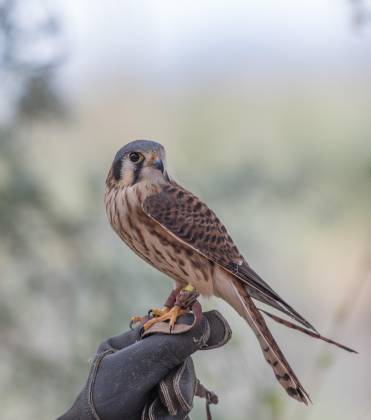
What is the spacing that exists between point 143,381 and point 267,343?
441 millimetres

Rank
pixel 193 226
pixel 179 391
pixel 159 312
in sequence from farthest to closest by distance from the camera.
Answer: pixel 193 226 → pixel 159 312 → pixel 179 391

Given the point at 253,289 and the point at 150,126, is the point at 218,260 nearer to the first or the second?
the point at 253,289

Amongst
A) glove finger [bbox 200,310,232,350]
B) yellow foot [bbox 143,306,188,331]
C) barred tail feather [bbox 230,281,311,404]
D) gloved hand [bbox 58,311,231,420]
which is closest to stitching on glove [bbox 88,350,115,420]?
gloved hand [bbox 58,311,231,420]

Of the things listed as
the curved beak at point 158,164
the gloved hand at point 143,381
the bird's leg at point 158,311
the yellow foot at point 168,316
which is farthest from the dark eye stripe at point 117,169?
the gloved hand at point 143,381

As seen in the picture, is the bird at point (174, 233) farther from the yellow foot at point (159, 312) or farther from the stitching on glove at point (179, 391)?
the stitching on glove at point (179, 391)

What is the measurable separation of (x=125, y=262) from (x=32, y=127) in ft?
2.89

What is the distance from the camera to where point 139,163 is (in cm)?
269

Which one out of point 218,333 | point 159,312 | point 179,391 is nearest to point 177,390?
point 179,391

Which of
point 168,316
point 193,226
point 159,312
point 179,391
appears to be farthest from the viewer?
point 193,226

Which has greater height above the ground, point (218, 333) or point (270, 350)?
point (218, 333)

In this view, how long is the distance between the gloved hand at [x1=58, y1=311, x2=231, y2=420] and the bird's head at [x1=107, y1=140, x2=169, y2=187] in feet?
2.03

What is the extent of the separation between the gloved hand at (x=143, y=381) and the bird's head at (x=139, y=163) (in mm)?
620

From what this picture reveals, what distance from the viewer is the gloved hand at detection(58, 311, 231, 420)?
2.16m

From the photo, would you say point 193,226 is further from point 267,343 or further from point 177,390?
point 177,390
